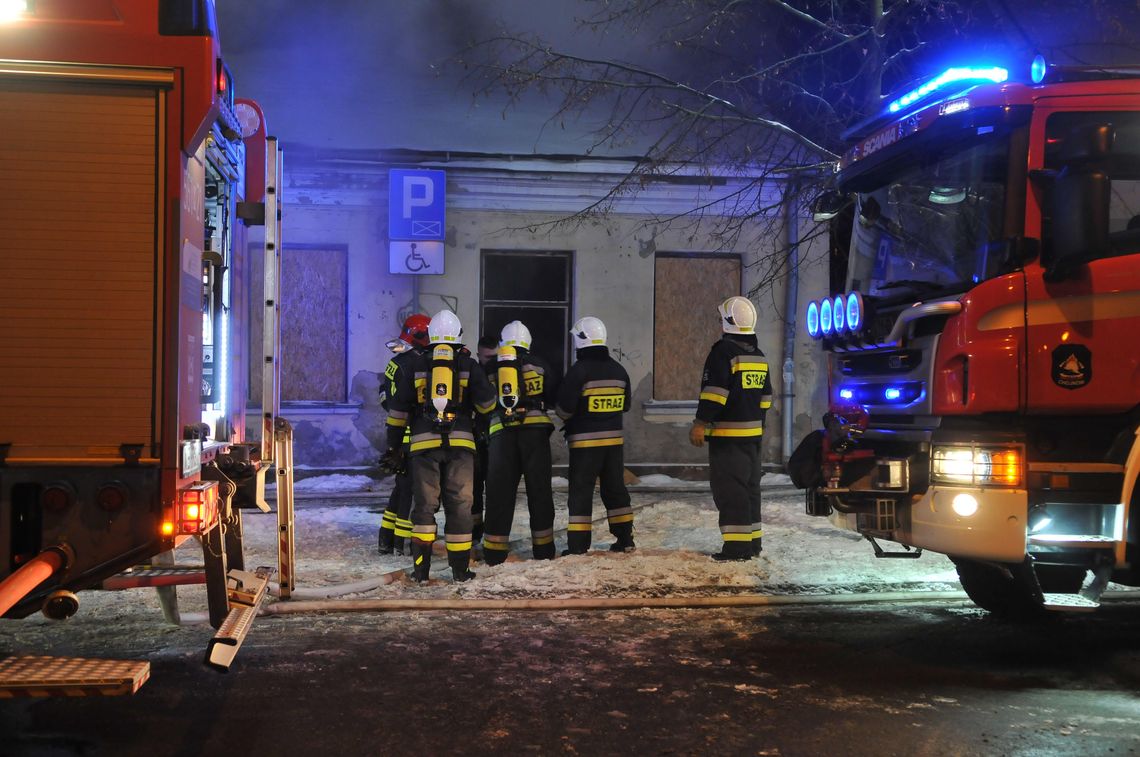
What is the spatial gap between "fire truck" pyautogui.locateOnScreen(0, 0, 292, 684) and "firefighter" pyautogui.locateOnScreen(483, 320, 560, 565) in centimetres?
377

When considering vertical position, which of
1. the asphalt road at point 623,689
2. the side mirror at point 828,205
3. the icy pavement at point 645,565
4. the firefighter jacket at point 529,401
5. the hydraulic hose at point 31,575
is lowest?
the asphalt road at point 623,689

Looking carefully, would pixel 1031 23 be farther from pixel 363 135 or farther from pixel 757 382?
pixel 363 135

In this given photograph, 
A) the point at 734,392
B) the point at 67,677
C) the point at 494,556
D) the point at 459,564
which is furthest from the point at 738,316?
the point at 67,677

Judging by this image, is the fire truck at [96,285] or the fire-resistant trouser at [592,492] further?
the fire-resistant trouser at [592,492]

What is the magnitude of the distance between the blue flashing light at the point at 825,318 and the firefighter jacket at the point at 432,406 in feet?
8.24

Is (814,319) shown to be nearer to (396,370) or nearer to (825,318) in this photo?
(825,318)

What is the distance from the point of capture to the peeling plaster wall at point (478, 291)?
1257 cm

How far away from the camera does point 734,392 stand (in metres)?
7.59

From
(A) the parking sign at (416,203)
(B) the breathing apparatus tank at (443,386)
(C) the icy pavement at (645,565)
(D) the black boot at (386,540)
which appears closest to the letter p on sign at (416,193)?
(A) the parking sign at (416,203)

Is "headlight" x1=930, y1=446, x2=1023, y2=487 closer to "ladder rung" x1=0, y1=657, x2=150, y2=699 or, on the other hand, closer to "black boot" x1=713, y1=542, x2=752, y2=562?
"black boot" x1=713, y1=542, x2=752, y2=562

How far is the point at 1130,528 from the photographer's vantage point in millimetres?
4914

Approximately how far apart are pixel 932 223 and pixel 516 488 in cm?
374

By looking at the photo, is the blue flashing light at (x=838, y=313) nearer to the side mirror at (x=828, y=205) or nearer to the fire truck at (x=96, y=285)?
the side mirror at (x=828, y=205)

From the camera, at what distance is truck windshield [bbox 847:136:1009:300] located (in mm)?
5043
